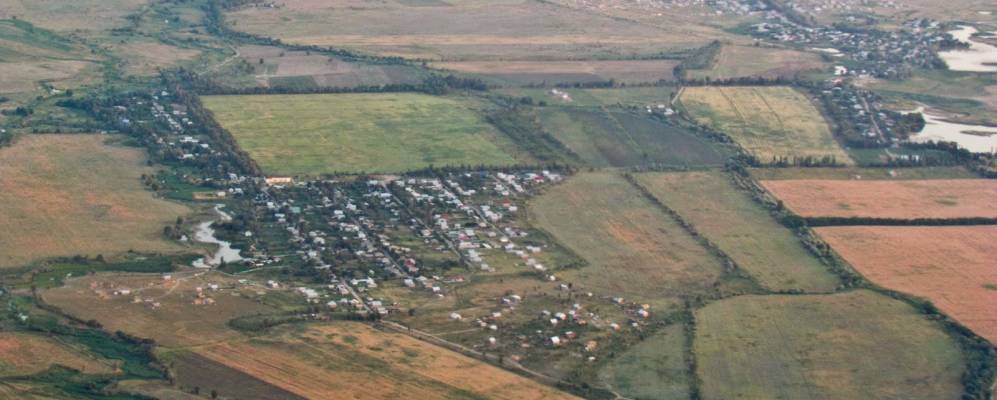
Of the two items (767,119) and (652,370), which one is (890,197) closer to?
(767,119)

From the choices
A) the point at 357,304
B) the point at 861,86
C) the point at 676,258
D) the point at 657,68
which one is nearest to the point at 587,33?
the point at 657,68

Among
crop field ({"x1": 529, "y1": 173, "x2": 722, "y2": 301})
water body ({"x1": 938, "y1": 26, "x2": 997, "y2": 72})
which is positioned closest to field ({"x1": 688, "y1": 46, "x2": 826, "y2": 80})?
water body ({"x1": 938, "y1": 26, "x2": 997, "y2": 72})

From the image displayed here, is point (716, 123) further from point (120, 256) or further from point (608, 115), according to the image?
point (120, 256)

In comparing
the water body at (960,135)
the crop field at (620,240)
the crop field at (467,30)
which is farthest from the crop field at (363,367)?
the crop field at (467,30)

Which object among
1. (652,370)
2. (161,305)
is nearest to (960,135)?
(652,370)

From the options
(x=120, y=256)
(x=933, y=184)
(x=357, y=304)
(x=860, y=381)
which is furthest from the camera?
(x=933, y=184)

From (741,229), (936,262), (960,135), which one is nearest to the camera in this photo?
(936,262)

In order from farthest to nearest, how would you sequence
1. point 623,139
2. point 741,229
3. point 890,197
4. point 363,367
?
point 623,139 < point 890,197 < point 741,229 < point 363,367
